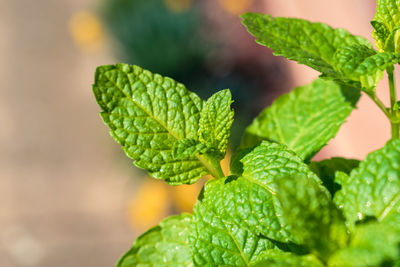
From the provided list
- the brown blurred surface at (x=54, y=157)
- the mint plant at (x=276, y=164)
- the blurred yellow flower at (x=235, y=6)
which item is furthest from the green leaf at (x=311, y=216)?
the blurred yellow flower at (x=235, y=6)

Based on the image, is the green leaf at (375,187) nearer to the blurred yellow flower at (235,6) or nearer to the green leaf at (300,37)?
the green leaf at (300,37)

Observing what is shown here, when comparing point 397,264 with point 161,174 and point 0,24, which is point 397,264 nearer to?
point 161,174

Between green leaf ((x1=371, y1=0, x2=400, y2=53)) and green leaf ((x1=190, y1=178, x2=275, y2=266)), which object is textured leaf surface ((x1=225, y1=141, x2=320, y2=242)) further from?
green leaf ((x1=371, y1=0, x2=400, y2=53))

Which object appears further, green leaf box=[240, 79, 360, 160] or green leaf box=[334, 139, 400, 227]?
green leaf box=[240, 79, 360, 160]

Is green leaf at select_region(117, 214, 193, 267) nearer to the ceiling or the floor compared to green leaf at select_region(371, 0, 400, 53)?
nearer to the floor

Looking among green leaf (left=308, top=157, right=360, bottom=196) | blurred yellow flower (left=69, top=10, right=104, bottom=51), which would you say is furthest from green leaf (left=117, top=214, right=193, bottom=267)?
blurred yellow flower (left=69, top=10, right=104, bottom=51)

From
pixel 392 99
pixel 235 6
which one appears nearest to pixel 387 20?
pixel 392 99

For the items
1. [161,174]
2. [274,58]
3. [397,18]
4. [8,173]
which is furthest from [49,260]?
[397,18]
